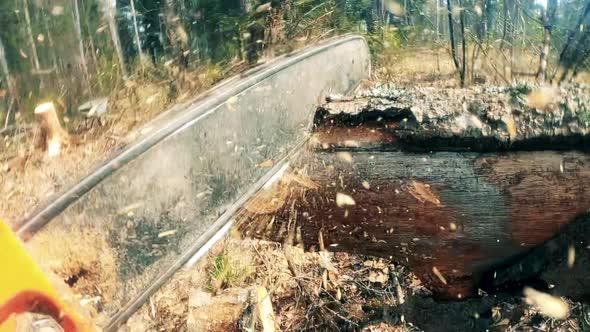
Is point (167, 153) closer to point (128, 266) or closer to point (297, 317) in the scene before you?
point (128, 266)

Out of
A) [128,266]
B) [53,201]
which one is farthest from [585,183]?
[53,201]

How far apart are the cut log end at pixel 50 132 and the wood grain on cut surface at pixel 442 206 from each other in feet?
3.64

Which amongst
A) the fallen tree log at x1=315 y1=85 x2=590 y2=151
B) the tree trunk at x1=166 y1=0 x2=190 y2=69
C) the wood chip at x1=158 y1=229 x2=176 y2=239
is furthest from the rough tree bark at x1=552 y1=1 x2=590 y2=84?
the wood chip at x1=158 y1=229 x2=176 y2=239

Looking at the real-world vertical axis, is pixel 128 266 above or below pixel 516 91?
below

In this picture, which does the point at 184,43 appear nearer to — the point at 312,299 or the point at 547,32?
A: the point at 312,299

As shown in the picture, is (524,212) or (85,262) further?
(524,212)

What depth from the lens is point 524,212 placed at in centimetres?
163

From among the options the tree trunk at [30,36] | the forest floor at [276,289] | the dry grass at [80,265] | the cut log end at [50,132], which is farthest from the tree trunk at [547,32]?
the tree trunk at [30,36]

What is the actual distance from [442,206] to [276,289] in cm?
96

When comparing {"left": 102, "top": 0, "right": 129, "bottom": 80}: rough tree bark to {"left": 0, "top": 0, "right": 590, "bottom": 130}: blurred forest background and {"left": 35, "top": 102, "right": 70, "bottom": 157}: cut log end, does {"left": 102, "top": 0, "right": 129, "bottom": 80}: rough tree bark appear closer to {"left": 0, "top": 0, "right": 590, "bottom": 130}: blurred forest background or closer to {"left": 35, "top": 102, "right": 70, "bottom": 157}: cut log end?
{"left": 0, "top": 0, "right": 590, "bottom": 130}: blurred forest background

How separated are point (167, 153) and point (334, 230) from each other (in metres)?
0.67

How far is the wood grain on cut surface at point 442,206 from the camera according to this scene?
1.60m

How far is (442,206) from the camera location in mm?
1684

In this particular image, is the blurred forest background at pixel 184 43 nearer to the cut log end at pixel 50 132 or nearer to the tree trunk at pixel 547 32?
the tree trunk at pixel 547 32
